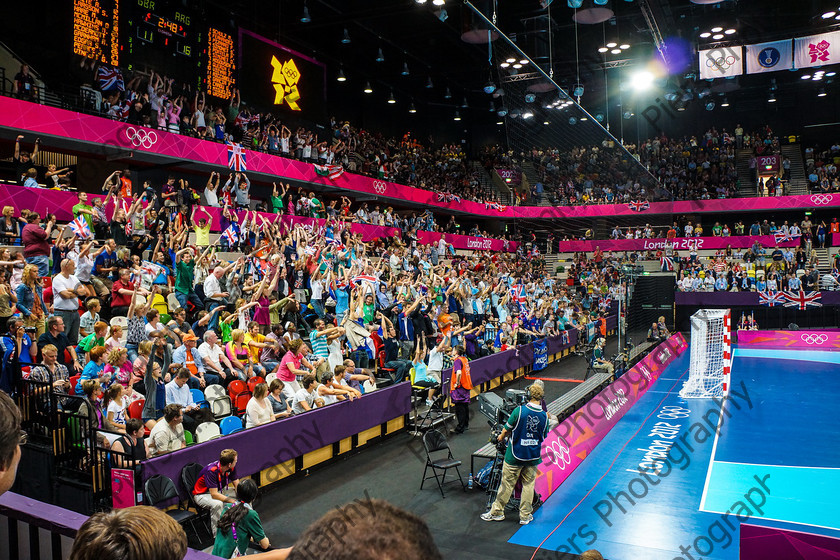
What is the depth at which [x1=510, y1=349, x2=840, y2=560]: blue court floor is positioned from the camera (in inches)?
316

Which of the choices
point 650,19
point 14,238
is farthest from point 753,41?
point 14,238

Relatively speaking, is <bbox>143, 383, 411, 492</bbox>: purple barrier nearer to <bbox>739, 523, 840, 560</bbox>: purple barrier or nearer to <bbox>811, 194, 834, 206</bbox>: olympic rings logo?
<bbox>739, 523, 840, 560</bbox>: purple barrier

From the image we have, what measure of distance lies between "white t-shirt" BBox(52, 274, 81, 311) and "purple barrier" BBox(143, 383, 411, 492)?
394 centimetres

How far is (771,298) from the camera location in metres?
31.0

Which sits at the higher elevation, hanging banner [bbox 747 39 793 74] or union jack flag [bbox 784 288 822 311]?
hanging banner [bbox 747 39 793 74]

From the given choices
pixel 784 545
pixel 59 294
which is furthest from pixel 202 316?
pixel 784 545

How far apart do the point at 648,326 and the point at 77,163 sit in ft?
92.0

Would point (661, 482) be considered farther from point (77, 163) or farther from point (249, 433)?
point (77, 163)

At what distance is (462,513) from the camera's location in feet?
29.1

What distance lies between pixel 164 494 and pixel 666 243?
114 feet

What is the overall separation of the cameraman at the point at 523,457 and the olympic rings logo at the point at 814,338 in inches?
927

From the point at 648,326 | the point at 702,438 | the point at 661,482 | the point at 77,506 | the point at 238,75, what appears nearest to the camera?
the point at 77,506

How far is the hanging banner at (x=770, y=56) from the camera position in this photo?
2070 centimetres

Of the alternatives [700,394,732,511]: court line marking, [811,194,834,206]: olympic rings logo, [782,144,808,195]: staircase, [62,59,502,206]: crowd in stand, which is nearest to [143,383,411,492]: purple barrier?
[700,394,732,511]: court line marking
